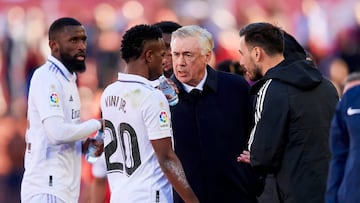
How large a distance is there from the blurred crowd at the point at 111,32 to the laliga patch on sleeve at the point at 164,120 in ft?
22.0

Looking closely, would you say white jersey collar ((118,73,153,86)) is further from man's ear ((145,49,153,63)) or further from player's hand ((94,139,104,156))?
player's hand ((94,139,104,156))

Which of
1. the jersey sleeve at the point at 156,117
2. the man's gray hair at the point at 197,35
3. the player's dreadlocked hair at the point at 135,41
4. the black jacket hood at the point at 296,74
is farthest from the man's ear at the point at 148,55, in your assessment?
the black jacket hood at the point at 296,74

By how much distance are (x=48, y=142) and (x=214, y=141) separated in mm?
1256

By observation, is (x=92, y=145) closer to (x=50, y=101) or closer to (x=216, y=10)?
(x=50, y=101)

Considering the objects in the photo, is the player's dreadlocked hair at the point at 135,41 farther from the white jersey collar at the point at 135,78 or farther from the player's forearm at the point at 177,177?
the player's forearm at the point at 177,177

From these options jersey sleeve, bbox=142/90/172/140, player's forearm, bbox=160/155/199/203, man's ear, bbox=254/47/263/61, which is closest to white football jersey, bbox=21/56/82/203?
jersey sleeve, bbox=142/90/172/140

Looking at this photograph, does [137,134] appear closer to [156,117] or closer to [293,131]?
[156,117]

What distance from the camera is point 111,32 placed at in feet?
44.5

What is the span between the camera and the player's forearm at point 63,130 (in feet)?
24.7

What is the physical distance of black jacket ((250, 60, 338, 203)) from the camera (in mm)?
6707

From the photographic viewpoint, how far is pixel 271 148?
21.9 ft

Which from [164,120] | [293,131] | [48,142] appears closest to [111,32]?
[48,142]

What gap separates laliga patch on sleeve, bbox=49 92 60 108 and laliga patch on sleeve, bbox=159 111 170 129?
1.35 metres

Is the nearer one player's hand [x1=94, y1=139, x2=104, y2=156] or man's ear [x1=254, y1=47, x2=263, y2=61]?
man's ear [x1=254, y1=47, x2=263, y2=61]
